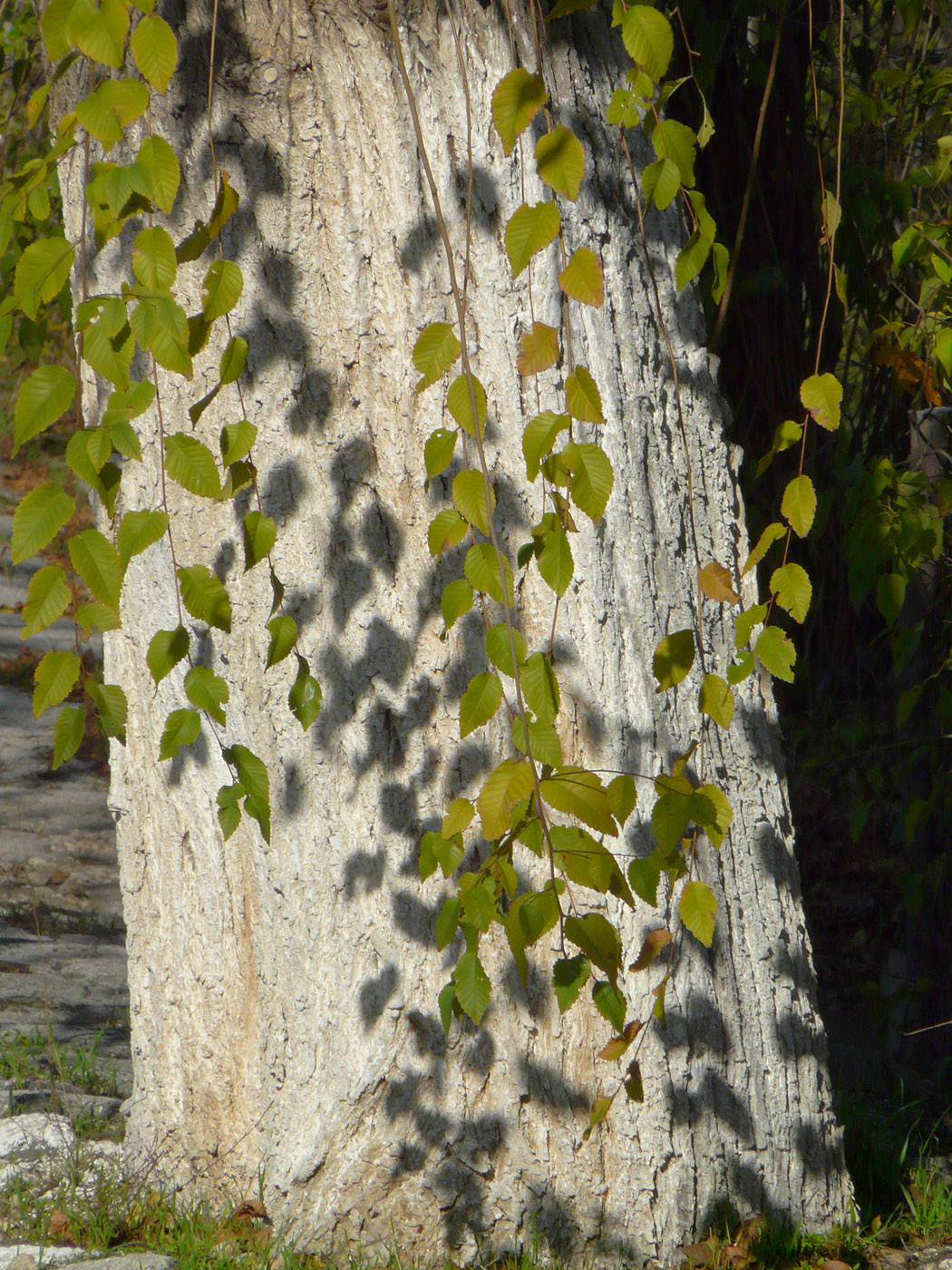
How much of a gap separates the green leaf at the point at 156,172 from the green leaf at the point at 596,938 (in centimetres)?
92

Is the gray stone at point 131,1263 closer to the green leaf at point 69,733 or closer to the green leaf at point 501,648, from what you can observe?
the green leaf at point 69,733

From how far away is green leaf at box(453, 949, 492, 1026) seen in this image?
1371 mm

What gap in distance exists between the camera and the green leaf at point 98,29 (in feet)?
3.82

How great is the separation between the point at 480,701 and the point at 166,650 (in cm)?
39

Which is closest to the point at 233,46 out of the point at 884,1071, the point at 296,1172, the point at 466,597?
the point at 466,597

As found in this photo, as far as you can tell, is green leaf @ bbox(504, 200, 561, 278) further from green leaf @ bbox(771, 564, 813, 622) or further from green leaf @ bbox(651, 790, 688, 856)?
green leaf @ bbox(651, 790, 688, 856)

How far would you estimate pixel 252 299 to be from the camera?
5.85ft

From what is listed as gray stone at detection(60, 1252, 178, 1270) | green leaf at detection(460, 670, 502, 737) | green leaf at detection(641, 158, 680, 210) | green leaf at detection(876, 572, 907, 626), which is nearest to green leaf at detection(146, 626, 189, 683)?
green leaf at detection(460, 670, 502, 737)

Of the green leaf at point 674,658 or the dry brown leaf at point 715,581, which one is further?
the dry brown leaf at point 715,581

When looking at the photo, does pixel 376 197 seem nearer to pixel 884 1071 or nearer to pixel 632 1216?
pixel 632 1216

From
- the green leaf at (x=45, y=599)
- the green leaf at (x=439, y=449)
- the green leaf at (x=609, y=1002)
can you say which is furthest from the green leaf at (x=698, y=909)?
the green leaf at (x=45, y=599)

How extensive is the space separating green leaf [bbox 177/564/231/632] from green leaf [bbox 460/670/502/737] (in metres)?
0.30

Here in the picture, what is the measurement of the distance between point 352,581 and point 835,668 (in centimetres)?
190

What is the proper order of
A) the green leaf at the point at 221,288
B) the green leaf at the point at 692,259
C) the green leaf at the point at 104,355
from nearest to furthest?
the green leaf at the point at 104,355, the green leaf at the point at 221,288, the green leaf at the point at 692,259
